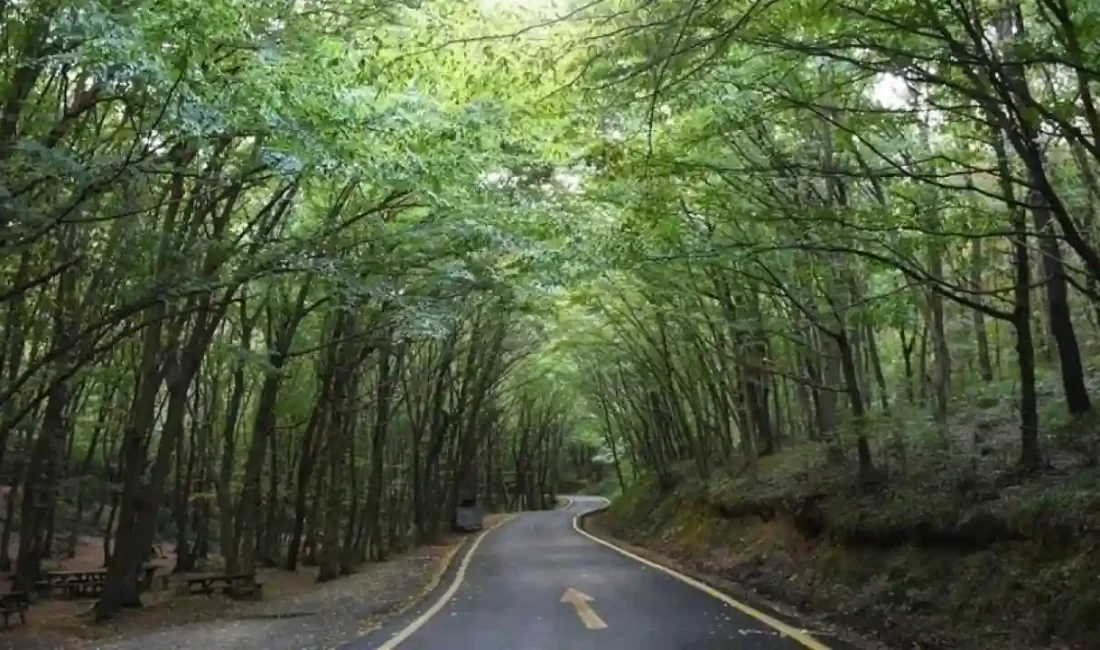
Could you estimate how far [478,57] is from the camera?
8008 mm

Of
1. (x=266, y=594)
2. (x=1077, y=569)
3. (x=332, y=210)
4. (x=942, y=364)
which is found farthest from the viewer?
(x=266, y=594)

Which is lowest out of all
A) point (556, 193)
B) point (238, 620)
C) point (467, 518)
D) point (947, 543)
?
point (238, 620)

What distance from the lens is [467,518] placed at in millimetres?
43500

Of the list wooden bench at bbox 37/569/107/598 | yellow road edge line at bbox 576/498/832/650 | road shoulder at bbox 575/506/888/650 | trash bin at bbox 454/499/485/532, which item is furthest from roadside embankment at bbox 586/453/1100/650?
trash bin at bbox 454/499/485/532

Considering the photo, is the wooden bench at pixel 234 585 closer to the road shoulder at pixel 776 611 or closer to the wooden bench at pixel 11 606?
the wooden bench at pixel 11 606

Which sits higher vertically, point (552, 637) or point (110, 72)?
point (110, 72)

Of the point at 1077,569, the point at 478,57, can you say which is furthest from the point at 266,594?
the point at 1077,569

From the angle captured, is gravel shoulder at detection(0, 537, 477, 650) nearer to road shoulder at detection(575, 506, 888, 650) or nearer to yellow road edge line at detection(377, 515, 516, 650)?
yellow road edge line at detection(377, 515, 516, 650)

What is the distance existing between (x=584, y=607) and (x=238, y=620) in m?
5.09

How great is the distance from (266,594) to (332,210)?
8.48 meters

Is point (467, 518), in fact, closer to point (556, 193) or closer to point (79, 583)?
point (79, 583)

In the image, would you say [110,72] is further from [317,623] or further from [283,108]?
[317,623]

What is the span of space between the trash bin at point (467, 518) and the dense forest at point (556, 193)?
1828cm

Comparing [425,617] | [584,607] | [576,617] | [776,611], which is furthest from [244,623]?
[776,611]
